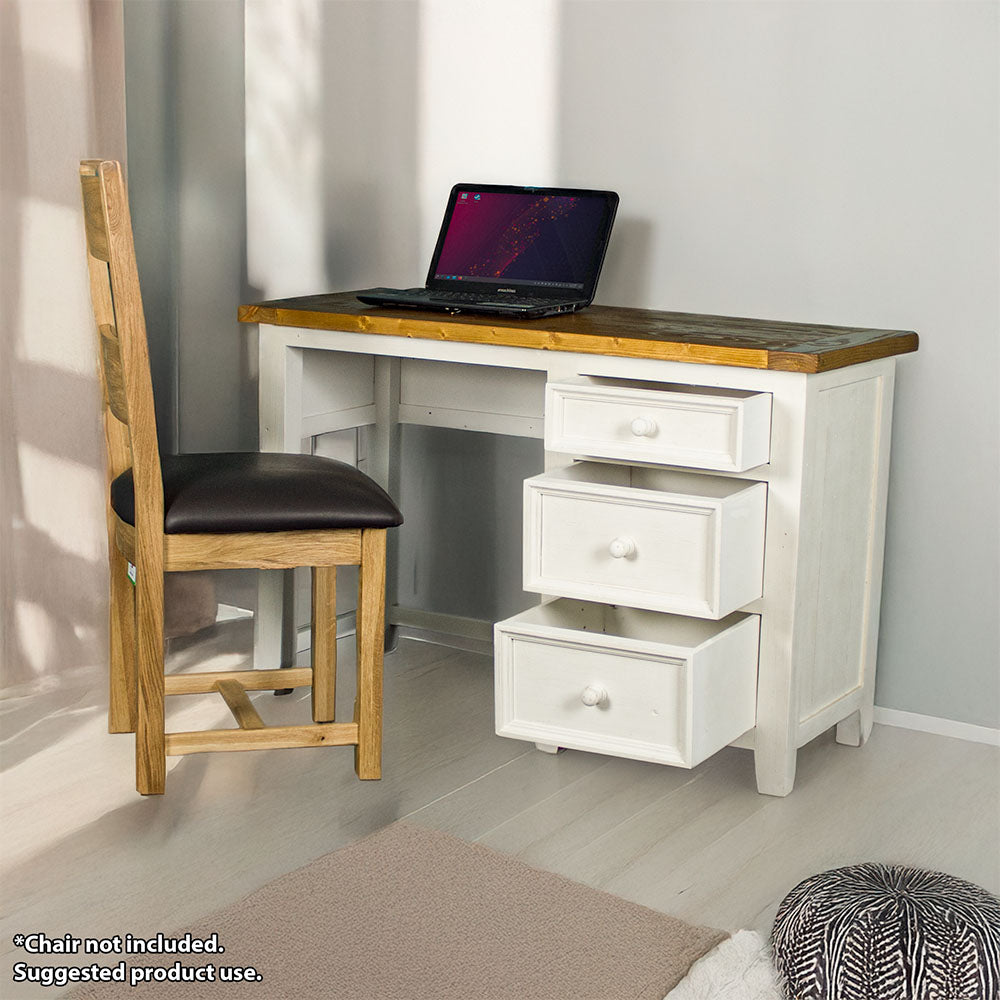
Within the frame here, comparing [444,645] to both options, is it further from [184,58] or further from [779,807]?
[184,58]

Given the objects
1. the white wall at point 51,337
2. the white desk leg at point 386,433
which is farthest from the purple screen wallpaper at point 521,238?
the white wall at point 51,337

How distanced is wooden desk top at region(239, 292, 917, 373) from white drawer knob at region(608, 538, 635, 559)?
0.28 metres

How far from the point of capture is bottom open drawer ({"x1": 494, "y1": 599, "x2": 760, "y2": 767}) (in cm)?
190

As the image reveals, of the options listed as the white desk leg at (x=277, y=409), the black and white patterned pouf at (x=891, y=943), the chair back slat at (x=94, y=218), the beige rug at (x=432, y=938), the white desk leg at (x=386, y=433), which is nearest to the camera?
the black and white patterned pouf at (x=891, y=943)

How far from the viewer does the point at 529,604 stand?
267 centimetres

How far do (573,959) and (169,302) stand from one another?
1.78m

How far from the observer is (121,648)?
7.07ft

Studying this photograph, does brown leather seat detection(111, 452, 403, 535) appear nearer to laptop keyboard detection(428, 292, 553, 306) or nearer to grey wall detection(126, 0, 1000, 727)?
laptop keyboard detection(428, 292, 553, 306)

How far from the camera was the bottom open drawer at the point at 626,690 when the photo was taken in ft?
6.23

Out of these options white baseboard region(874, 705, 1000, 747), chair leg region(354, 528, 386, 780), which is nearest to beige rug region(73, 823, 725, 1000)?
chair leg region(354, 528, 386, 780)

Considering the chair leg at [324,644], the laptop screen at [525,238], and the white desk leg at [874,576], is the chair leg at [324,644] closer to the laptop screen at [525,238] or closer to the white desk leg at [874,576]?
the laptop screen at [525,238]

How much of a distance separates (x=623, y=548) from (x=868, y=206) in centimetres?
75

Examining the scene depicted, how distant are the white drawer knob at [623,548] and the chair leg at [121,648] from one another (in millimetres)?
740

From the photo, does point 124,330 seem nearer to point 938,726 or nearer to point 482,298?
point 482,298
